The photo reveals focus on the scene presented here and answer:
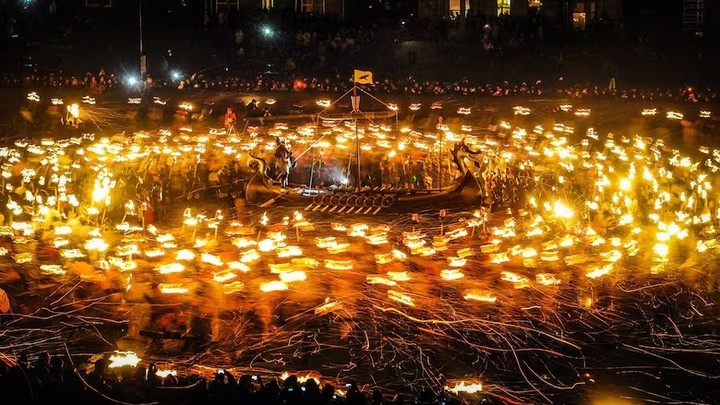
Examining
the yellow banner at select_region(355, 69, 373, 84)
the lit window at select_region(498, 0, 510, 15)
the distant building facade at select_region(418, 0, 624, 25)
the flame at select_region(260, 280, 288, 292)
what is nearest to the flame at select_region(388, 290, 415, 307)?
the flame at select_region(260, 280, 288, 292)

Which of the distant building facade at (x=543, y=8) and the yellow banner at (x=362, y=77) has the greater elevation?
the distant building facade at (x=543, y=8)

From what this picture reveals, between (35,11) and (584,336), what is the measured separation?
1082 inches

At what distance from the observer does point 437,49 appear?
102ft

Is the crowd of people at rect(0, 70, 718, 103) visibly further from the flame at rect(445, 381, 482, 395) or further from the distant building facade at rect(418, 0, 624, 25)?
the flame at rect(445, 381, 482, 395)

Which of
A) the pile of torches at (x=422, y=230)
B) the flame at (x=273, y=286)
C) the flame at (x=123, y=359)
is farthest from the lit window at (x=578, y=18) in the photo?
the flame at (x=123, y=359)

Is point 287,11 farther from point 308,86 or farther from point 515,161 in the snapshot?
point 515,161

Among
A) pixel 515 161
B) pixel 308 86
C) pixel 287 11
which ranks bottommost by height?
pixel 515 161

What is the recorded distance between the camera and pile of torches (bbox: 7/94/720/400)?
607 inches

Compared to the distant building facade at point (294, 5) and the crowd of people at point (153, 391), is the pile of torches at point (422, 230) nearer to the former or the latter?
the crowd of people at point (153, 391)

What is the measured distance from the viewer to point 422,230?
1791cm

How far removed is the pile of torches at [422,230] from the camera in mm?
15422

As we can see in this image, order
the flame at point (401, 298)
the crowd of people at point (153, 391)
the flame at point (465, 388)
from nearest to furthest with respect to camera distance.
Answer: the crowd of people at point (153, 391) < the flame at point (465, 388) < the flame at point (401, 298)

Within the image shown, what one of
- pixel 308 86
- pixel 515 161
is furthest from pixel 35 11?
pixel 515 161

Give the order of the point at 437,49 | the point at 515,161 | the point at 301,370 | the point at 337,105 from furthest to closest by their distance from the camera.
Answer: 1. the point at 437,49
2. the point at 337,105
3. the point at 515,161
4. the point at 301,370
